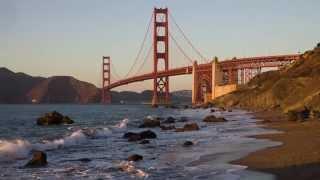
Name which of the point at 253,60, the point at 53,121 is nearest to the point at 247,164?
the point at 53,121

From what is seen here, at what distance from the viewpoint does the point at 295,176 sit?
9.95 m

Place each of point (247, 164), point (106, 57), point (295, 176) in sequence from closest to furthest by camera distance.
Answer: point (295, 176) < point (247, 164) < point (106, 57)

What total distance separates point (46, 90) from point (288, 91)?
350ft

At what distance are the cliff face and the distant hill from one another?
7137 cm

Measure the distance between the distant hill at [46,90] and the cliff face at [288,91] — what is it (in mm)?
71367

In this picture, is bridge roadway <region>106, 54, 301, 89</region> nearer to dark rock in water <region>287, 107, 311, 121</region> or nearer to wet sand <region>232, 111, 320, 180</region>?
dark rock in water <region>287, 107, 311, 121</region>

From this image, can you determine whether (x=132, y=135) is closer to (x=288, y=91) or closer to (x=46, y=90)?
(x=288, y=91)

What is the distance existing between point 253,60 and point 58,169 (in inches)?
2826

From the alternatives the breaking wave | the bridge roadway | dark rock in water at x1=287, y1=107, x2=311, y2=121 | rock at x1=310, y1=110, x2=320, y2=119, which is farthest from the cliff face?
the breaking wave

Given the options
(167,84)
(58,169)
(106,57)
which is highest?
(106,57)

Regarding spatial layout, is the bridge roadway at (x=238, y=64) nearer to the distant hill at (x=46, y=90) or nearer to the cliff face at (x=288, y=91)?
the cliff face at (x=288, y=91)

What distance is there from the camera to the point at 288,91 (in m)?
45.8

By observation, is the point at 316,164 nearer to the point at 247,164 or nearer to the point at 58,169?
the point at 247,164

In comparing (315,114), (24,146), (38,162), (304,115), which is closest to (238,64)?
(304,115)
